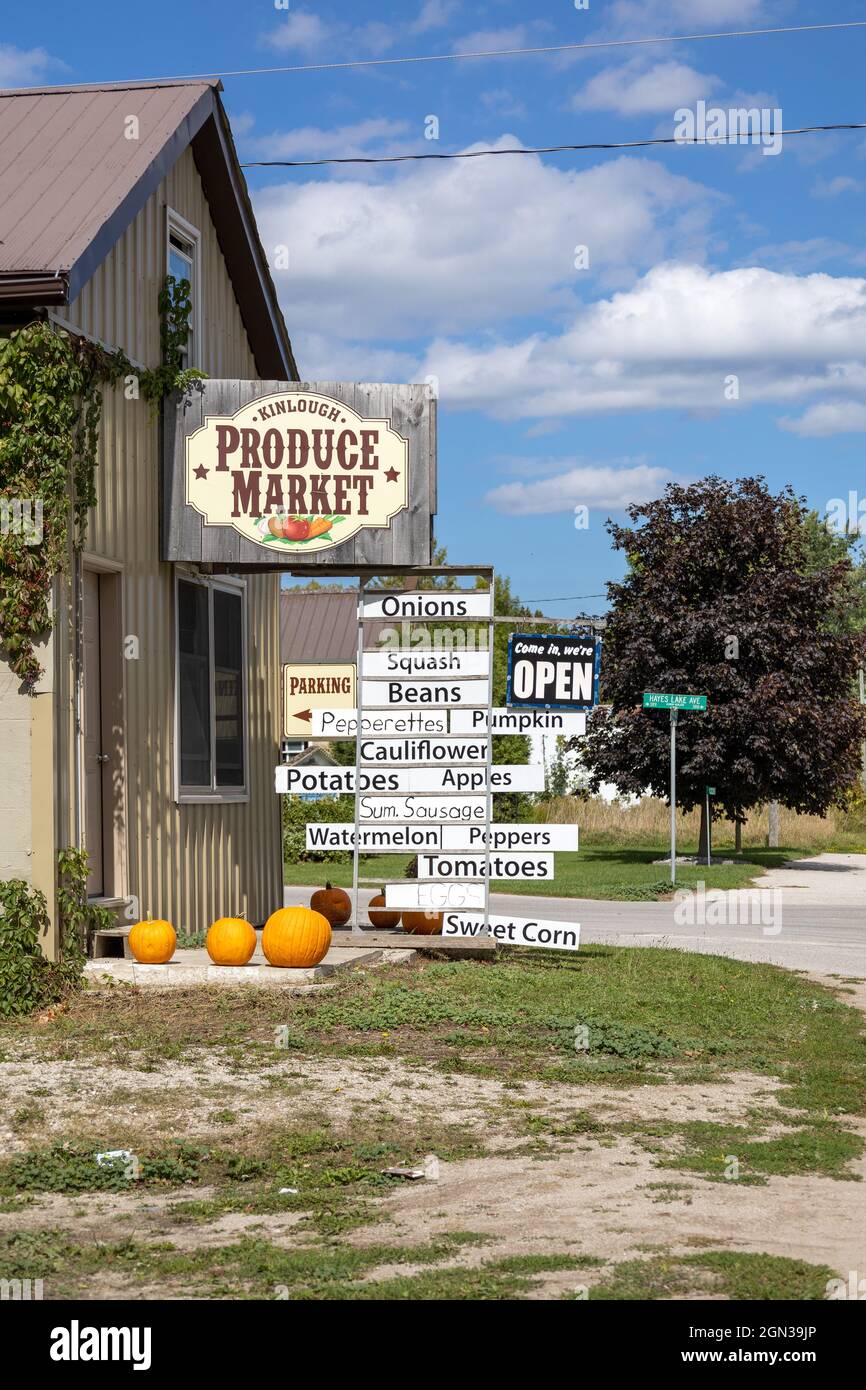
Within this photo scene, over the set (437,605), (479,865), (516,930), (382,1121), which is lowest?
(382,1121)

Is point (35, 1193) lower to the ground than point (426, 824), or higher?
lower

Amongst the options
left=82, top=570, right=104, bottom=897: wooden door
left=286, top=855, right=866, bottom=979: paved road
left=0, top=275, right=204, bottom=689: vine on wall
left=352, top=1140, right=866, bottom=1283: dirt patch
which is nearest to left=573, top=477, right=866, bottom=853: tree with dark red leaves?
left=286, top=855, right=866, bottom=979: paved road

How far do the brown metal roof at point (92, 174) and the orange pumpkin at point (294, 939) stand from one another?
4.66 m

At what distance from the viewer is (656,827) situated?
4200 cm

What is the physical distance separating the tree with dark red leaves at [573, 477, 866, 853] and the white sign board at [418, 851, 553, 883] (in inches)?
776

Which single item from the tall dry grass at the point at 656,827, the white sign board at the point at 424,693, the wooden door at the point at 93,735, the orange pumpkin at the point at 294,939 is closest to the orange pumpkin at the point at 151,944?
the orange pumpkin at the point at 294,939

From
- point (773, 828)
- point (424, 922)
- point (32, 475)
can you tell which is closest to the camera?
point (32, 475)

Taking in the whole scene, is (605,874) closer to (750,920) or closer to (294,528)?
(750,920)

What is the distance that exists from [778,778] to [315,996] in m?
23.4

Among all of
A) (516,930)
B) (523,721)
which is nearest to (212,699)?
(523,721)

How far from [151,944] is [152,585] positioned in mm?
3434

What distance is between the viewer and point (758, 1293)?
192 inches
